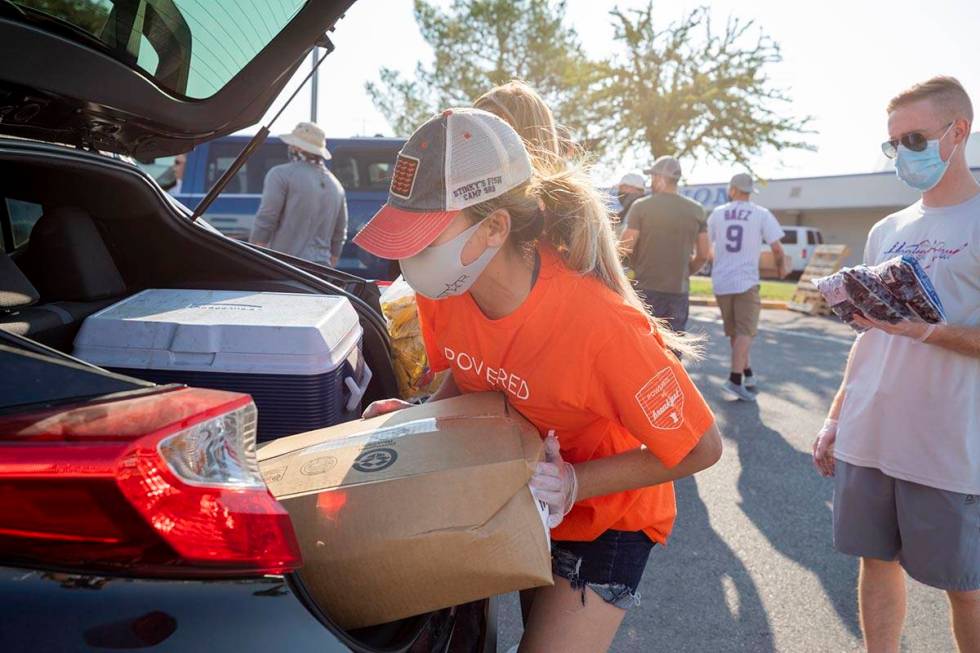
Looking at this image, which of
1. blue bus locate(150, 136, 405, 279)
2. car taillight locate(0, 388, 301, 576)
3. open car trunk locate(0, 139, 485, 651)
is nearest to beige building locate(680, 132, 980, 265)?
blue bus locate(150, 136, 405, 279)

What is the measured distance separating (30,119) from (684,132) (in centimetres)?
2067

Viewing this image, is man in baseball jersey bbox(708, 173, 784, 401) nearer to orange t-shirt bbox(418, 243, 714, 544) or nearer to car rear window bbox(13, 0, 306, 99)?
orange t-shirt bbox(418, 243, 714, 544)

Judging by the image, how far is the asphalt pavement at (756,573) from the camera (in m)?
2.75

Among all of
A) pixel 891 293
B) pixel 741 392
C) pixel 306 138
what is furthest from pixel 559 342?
pixel 741 392

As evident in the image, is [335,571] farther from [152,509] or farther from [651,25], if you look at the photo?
[651,25]

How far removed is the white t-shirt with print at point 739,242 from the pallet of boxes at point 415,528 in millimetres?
5648

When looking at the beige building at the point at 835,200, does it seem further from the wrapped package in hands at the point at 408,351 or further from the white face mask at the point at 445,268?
the white face mask at the point at 445,268

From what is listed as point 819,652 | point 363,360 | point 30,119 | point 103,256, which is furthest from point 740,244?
point 30,119

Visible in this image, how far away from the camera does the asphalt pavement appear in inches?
108

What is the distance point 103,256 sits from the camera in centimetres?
238

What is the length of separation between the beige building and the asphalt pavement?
97.5ft

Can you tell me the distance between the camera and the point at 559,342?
1521 millimetres

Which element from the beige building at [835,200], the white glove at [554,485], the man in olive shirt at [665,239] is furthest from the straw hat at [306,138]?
the beige building at [835,200]

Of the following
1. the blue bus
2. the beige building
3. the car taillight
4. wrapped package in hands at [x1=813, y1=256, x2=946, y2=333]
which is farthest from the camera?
the beige building
